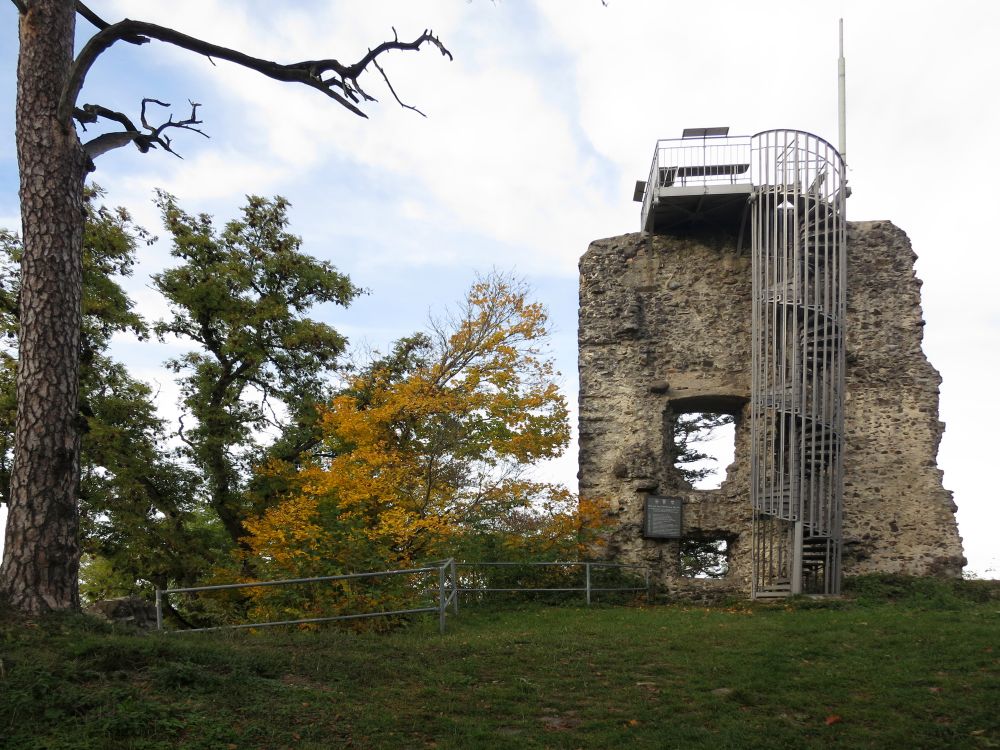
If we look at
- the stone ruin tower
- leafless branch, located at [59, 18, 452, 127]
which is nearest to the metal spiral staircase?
the stone ruin tower

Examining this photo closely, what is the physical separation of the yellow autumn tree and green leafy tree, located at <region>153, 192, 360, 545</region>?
2420 millimetres

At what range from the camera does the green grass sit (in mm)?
5449

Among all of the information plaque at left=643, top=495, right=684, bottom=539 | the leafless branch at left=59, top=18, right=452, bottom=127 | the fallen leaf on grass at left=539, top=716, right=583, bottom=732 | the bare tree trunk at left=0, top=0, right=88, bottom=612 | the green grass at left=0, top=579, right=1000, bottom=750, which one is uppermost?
the leafless branch at left=59, top=18, right=452, bottom=127

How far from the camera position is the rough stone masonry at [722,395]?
14555 mm

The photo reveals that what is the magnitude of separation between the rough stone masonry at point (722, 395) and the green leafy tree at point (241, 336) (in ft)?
18.9

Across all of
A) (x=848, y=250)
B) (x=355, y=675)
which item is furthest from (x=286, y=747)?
(x=848, y=250)

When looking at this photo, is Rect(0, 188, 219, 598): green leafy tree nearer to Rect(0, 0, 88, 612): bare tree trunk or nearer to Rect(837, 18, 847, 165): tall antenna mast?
Rect(0, 0, 88, 612): bare tree trunk

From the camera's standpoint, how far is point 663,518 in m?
14.9

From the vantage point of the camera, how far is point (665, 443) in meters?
A: 15.4

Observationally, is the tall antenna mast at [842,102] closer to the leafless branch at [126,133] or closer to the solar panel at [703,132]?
the solar panel at [703,132]

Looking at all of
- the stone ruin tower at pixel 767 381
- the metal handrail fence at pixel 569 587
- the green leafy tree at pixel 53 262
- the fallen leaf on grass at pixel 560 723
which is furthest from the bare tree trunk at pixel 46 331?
the stone ruin tower at pixel 767 381

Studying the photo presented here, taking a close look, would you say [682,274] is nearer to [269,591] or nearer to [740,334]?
[740,334]

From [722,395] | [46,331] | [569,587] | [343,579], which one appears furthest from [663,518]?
[46,331]

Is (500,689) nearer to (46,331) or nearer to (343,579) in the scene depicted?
(343,579)
